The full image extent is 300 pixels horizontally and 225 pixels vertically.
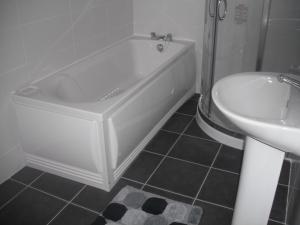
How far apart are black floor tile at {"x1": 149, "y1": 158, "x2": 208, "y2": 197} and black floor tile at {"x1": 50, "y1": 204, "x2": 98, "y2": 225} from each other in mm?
471

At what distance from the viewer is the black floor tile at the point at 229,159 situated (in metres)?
2.34

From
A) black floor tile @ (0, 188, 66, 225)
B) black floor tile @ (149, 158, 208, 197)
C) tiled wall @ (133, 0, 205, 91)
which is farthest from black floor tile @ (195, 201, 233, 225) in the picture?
tiled wall @ (133, 0, 205, 91)

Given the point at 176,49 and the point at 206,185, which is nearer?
the point at 206,185

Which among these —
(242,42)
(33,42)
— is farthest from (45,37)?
(242,42)

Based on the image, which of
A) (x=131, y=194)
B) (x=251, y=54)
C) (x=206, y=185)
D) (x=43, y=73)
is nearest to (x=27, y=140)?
(x=43, y=73)

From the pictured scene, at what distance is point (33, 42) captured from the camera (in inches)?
88.1

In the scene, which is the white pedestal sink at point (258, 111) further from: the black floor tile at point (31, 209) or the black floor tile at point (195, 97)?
the black floor tile at point (195, 97)

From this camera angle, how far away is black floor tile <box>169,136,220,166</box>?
243cm

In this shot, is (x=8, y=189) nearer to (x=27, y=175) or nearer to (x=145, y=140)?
(x=27, y=175)

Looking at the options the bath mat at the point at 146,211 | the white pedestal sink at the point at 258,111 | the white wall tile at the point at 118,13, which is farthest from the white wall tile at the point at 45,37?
the white pedestal sink at the point at 258,111

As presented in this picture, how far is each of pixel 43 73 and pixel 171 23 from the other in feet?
4.91

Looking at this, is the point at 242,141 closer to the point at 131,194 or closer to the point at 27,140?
the point at 131,194

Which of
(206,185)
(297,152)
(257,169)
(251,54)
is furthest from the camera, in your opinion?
(251,54)

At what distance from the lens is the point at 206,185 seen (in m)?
2.17
